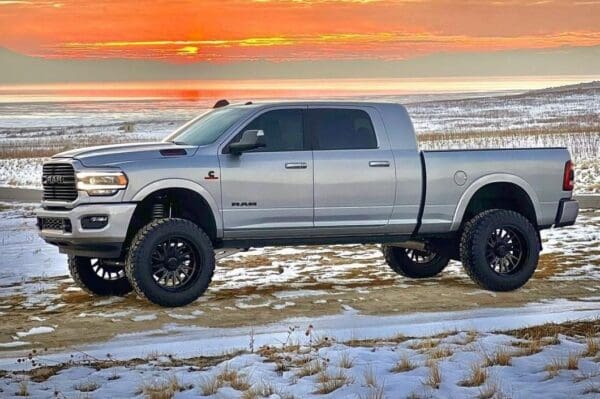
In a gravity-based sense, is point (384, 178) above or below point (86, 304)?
above

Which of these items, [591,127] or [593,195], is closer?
[593,195]

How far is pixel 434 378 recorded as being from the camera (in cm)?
802

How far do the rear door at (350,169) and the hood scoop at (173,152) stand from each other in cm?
141

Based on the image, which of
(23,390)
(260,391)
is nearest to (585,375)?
(260,391)

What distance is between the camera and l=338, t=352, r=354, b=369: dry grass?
28.0 feet

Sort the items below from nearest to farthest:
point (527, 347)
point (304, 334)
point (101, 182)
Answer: point (527, 347)
point (304, 334)
point (101, 182)

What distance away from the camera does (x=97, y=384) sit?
26.6 feet

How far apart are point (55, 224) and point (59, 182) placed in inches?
17.3

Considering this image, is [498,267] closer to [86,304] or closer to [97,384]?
[86,304]

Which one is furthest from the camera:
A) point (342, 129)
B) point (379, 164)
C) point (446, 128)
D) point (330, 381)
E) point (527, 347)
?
point (446, 128)

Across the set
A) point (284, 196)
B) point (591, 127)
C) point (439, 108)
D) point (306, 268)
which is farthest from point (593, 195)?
point (439, 108)

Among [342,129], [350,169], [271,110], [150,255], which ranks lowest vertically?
[150,255]

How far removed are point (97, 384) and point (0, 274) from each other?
21.7 ft

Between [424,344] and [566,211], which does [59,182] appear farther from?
[566,211]
